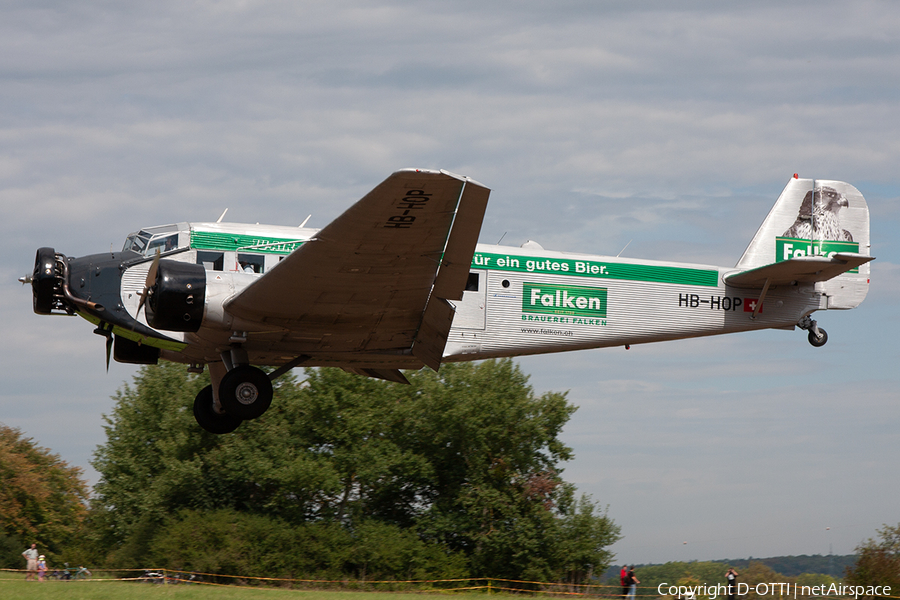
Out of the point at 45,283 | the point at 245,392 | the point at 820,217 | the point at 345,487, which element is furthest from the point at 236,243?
the point at 345,487

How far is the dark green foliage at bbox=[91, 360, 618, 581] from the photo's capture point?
2938 centimetres

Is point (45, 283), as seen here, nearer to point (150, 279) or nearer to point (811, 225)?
point (150, 279)

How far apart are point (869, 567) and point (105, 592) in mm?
20560

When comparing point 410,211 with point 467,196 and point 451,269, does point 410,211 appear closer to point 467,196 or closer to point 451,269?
point 467,196

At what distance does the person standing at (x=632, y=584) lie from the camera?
1892 cm

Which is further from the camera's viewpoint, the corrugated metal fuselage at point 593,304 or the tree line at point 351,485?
the tree line at point 351,485

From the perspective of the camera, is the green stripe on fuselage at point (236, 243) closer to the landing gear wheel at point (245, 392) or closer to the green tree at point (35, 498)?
the landing gear wheel at point (245, 392)

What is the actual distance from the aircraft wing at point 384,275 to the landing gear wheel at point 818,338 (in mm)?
6759

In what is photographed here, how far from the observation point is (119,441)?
3403 centimetres

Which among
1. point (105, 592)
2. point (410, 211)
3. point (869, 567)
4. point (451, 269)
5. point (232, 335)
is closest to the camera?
point (410, 211)

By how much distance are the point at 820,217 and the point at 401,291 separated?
919cm

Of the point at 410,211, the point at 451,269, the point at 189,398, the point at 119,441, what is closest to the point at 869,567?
the point at 451,269

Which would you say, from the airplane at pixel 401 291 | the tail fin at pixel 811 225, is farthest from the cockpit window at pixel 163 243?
the tail fin at pixel 811 225

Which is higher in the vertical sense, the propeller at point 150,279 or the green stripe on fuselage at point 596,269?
the green stripe on fuselage at point 596,269
